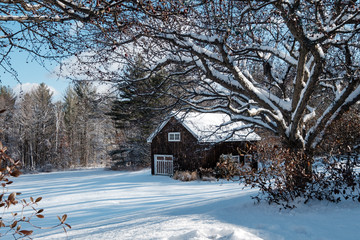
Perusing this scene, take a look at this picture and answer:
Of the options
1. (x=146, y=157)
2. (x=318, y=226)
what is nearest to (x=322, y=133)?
(x=318, y=226)

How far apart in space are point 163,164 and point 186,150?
10.9 feet

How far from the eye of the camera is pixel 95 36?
19.9 feet

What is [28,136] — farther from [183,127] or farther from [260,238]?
[260,238]

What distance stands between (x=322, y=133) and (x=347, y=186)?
2296 millimetres

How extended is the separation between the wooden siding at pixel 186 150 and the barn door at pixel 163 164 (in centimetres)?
35

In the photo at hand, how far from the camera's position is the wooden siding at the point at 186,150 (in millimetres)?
20516

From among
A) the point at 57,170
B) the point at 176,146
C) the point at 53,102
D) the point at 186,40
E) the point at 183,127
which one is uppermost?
the point at 53,102

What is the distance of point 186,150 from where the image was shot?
20.3 meters

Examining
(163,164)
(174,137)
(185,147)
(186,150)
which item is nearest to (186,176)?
(186,150)

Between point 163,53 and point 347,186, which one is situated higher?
point 163,53

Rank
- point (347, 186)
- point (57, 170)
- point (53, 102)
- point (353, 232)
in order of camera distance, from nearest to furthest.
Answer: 1. point (353, 232)
2. point (347, 186)
3. point (57, 170)
4. point (53, 102)

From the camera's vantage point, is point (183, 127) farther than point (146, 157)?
No

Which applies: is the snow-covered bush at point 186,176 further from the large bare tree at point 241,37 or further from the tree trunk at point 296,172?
the tree trunk at point 296,172

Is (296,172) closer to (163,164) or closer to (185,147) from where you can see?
(185,147)
